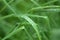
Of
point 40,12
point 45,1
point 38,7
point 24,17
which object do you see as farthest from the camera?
point 45,1

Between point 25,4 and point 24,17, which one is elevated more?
point 25,4

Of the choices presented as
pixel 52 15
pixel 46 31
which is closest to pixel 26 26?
pixel 46 31

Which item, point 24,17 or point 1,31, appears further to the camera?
point 1,31

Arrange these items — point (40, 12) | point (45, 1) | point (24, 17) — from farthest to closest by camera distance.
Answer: point (45, 1) < point (40, 12) < point (24, 17)

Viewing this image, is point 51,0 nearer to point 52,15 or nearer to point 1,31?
point 52,15

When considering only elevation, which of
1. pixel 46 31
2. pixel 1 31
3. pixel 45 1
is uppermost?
pixel 45 1

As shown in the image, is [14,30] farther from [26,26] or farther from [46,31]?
[46,31]
